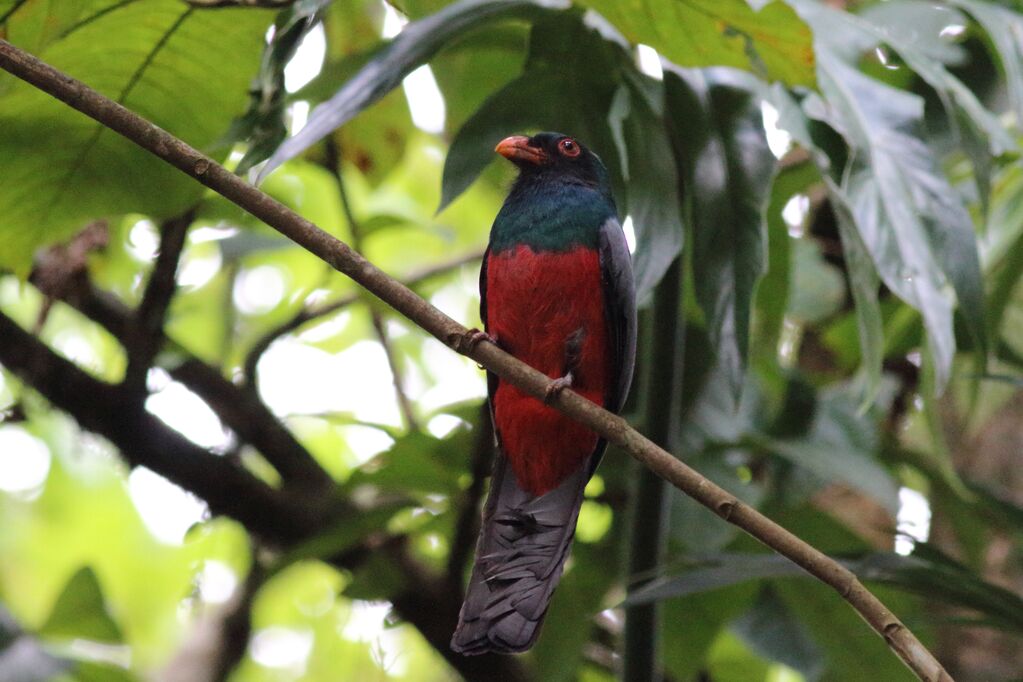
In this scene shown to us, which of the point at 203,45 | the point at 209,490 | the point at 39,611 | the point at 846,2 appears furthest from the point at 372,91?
the point at 39,611

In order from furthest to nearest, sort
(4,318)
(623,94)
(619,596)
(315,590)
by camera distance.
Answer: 1. (315,590)
2. (619,596)
3. (4,318)
4. (623,94)

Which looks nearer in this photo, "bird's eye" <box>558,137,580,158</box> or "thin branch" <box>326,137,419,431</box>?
"bird's eye" <box>558,137,580,158</box>

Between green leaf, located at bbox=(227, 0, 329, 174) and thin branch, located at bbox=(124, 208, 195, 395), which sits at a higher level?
green leaf, located at bbox=(227, 0, 329, 174)

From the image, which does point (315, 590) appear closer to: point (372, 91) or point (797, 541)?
point (372, 91)

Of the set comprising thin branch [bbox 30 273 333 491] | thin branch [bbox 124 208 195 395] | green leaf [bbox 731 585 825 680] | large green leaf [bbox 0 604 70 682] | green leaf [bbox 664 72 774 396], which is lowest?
green leaf [bbox 731 585 825 680]

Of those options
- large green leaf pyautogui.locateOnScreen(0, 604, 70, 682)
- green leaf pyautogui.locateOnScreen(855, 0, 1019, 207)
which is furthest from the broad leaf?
large green leaf pyautogui.locateOnScreen(0, 604, 70, 682)

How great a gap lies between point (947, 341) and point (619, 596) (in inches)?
68.8

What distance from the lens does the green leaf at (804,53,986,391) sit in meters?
2.62

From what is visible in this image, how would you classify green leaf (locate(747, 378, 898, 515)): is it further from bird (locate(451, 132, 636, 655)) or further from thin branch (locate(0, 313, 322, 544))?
thin branch (locate(0, 313, 322, 544))

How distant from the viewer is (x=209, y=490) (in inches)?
142

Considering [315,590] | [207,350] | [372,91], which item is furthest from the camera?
[315,590]

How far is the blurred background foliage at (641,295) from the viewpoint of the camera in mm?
2689

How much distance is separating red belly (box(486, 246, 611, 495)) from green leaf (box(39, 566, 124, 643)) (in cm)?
156

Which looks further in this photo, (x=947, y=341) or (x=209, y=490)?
(x=209, y=490)
